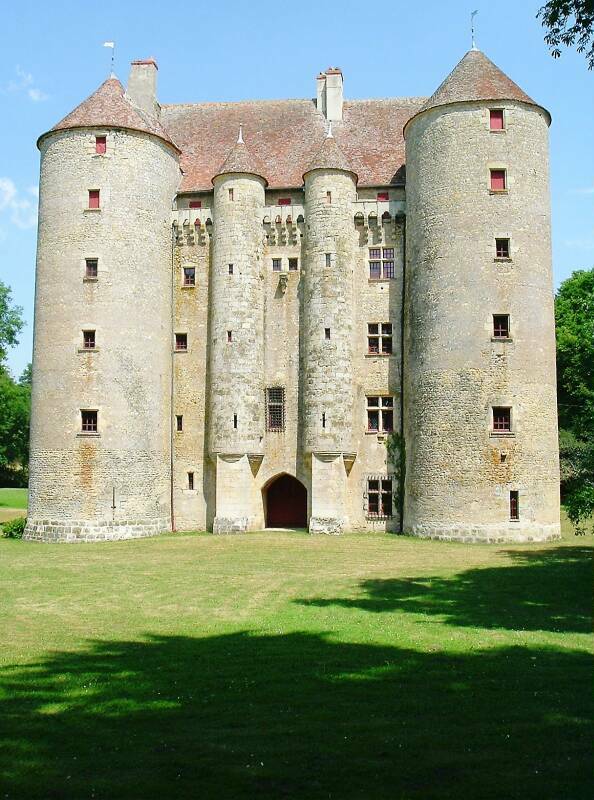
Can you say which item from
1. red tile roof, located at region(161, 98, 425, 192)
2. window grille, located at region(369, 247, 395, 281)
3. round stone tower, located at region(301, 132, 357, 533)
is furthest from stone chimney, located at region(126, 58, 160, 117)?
window grille, located at region(369, 247, 395, 281)

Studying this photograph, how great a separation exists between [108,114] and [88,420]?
1252cm

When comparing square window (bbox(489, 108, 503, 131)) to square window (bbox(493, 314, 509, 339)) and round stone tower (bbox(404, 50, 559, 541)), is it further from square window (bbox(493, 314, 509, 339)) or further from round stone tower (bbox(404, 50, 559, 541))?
square window (bbox(493, 314, 509, 339))

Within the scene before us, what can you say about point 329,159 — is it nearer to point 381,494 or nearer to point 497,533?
point 381,494

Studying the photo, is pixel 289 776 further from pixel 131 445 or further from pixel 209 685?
pixel 131 445

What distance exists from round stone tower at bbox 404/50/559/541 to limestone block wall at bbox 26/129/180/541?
416 inches

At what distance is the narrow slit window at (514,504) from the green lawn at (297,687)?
30.8 feet

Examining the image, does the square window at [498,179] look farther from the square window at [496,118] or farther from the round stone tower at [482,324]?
the square window at [496,118]

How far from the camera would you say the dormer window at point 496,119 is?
30891mm

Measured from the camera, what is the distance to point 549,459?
29938 mm

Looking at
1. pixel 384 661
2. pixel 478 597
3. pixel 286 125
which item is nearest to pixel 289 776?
pixel 384 661

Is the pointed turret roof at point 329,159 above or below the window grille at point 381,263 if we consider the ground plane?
above

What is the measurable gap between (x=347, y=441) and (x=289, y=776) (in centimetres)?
2557

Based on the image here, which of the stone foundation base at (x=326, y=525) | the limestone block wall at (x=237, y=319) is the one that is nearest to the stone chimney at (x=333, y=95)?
the limestone block wall at (x=237, y=319)

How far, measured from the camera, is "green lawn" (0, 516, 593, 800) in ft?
22.8
